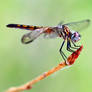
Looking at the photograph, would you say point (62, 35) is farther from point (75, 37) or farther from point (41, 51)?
point (41, 51)

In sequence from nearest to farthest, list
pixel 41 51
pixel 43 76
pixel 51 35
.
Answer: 1. pixel 43 76
2. pixel 51 35
3. pixel 41 51

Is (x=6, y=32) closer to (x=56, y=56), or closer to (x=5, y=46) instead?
(x=5, y=46)

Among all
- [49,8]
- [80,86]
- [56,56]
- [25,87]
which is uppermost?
[49,8]

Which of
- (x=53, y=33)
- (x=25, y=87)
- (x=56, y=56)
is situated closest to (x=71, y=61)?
(x=25, y=87)

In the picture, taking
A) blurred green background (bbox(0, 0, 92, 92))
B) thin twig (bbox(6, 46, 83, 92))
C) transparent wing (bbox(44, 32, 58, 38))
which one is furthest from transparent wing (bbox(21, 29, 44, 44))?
blurred green background (bbox(0, 0, 92, 92))

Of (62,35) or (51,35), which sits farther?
(51,35)

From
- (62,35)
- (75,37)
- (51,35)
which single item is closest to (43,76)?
(75,37)

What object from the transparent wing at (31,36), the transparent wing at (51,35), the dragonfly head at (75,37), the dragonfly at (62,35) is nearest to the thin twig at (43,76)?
the dragonfly at (62,35)

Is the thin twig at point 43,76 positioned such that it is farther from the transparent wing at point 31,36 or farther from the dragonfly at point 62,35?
the transparent wing at point 31,36
